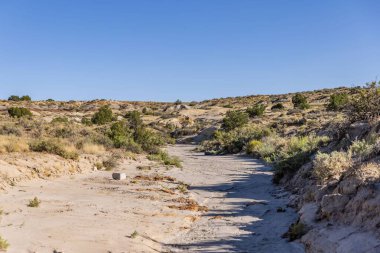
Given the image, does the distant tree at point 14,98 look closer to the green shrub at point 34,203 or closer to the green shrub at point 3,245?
the green shrub at point 34,203

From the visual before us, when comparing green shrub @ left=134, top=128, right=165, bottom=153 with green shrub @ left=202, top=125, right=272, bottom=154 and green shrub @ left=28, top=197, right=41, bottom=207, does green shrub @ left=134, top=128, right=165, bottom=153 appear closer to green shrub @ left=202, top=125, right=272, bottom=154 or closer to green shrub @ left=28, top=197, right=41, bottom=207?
green shrub @ left=202, top=125, right=272, bottom=154

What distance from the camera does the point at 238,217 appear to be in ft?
35.9

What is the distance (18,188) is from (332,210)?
9615 millimetres

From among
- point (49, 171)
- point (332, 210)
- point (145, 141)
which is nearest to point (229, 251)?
point (332, 210)

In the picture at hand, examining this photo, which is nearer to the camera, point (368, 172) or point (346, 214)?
point (346, 214)

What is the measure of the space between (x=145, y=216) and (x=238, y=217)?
2459mm

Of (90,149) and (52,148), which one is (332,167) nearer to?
(52,148)

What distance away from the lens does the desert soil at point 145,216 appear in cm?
825

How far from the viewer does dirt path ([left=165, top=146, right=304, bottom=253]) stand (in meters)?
8.51

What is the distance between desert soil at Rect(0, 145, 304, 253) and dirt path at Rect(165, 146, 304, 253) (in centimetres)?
2

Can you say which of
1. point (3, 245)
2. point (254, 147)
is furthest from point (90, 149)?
point (3, 245)

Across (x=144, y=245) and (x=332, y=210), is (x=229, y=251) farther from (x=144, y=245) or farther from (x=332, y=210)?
(x=332, y=210)

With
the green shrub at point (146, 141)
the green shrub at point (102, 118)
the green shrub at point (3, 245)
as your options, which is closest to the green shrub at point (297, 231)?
the green shrub at point (3, 245)

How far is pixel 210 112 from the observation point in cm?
6756
